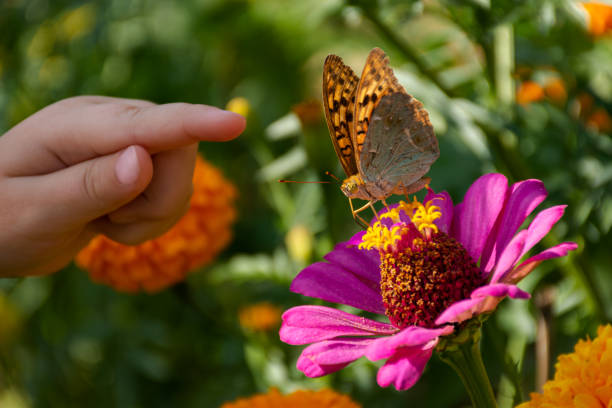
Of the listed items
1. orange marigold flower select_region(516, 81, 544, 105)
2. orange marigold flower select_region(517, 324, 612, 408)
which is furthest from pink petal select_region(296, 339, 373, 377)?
orange marigold flower select_region(516, 81, 544, 105)

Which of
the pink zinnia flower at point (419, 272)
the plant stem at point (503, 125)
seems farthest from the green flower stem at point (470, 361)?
the plant stem at point (503, 125)

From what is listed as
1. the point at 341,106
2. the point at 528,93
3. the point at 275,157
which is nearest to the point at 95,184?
the point at 341,106

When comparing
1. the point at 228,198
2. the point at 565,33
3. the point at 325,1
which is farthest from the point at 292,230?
the point at 565,33

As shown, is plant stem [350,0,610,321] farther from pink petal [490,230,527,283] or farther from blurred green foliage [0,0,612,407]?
pink petal [490,230,527,283]

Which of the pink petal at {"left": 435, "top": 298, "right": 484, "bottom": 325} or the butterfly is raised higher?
the butterfly

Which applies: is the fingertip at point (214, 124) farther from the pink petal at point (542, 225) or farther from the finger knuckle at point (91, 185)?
the pink petal at point (542, 225)

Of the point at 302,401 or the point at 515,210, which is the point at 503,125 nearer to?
the point at 515,210
